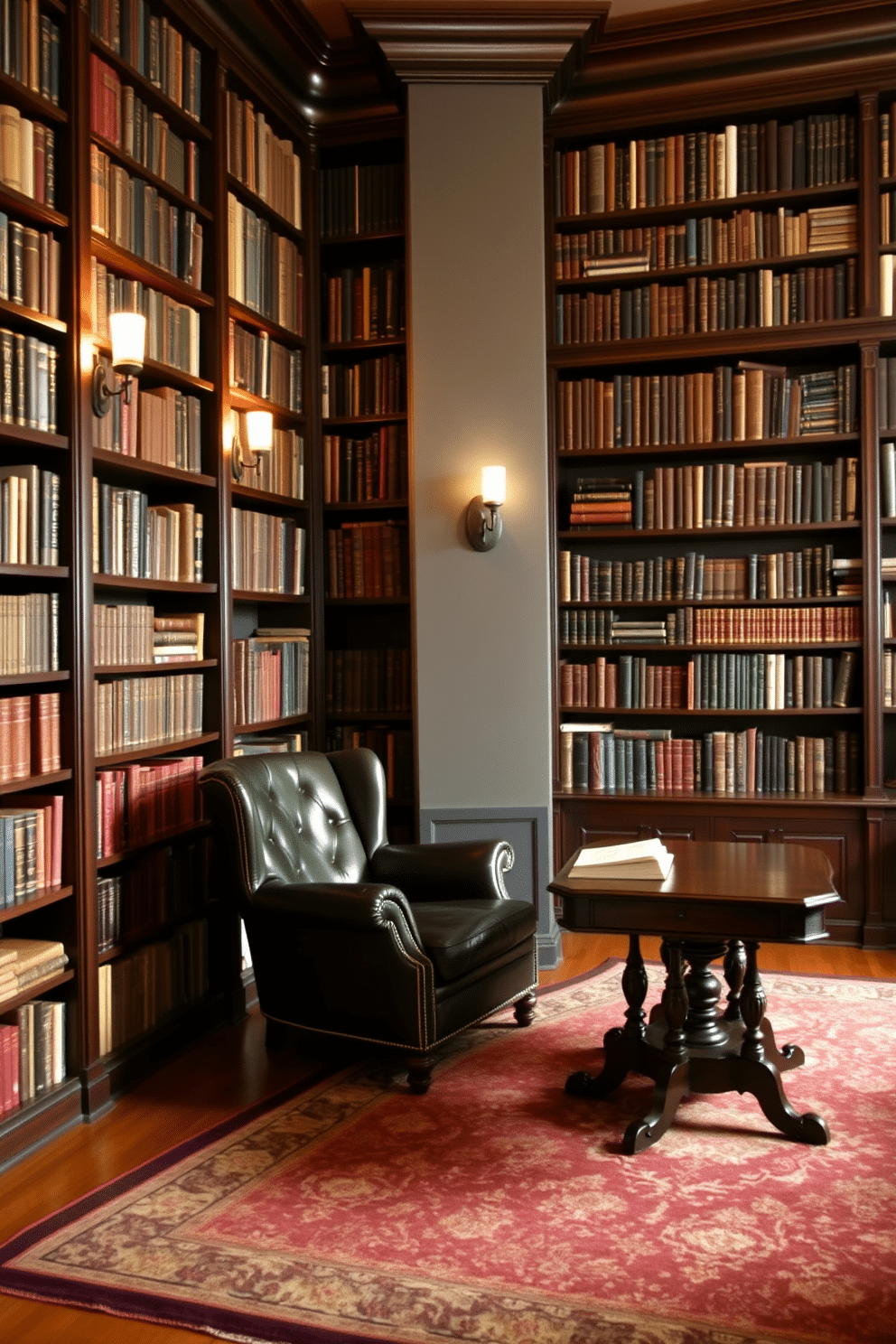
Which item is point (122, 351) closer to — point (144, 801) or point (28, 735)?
point (28, 735)

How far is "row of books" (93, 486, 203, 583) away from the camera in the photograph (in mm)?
3441

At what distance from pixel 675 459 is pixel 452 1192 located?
11.8 feet

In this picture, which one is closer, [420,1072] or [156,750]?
[420,1072]

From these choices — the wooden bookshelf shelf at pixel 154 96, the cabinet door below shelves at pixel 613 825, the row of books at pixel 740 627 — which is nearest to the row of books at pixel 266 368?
the wooden bookshelf shelf at pixel 154 96

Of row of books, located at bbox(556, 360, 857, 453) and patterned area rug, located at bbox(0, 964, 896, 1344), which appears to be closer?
patterned area rug, located at bbox(0, 964, 896, 1344)

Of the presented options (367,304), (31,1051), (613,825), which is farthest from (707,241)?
(31,1051)

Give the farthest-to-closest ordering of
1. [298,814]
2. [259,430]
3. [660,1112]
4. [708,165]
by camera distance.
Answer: [708,165], [259,430], [298,814], [660,1112]

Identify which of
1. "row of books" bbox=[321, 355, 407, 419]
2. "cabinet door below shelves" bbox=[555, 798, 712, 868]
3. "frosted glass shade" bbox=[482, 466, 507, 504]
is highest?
"row of books" bbox=[321, 355, 407, 419]

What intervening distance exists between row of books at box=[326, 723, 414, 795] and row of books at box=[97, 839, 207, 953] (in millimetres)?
1180

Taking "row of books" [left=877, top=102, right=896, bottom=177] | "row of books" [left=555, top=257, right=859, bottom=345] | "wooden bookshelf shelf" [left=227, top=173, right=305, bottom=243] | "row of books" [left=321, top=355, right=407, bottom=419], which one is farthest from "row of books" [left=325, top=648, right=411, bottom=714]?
"row of books" [left=877, top=102, right=896, bottom=177]

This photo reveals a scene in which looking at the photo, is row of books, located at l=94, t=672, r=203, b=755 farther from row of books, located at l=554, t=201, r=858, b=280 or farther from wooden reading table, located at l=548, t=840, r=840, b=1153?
row of books, located at l=554, t=201, r=858, b=280

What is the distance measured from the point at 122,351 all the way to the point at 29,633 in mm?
859

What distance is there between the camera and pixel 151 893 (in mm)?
3666

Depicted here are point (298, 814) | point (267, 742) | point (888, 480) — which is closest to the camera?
point (298, 814)
